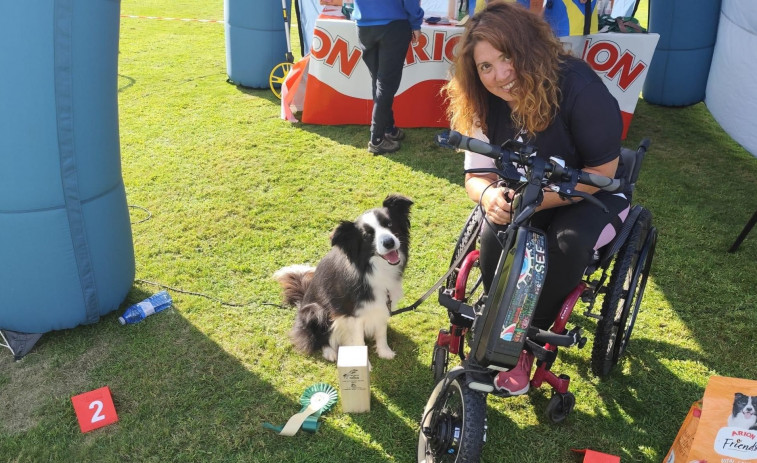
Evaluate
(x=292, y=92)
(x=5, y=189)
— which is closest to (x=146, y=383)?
(x=5, y=189)

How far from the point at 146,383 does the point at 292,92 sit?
3.49 meters

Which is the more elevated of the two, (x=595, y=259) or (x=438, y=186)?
(x=595, y=259)

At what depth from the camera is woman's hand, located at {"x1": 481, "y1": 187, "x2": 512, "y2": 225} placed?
181 cm

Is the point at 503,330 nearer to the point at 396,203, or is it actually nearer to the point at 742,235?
the point at 396,203

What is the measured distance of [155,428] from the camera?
2.16 metres

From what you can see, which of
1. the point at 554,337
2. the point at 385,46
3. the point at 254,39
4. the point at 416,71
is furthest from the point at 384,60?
the point at 554,337

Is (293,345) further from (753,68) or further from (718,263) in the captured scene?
(753,68)

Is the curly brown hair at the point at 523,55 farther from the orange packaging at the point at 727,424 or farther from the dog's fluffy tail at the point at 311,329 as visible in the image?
the dog's fluffy tail at the point at 311,329

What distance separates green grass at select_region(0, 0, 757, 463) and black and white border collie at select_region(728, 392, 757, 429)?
49cm

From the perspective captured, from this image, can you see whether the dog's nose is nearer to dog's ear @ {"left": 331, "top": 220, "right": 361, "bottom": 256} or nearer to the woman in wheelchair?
dog's ear @ {"left": 331, "top": 220, "right": 361, "bottom": 256}

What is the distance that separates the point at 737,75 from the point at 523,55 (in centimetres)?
380

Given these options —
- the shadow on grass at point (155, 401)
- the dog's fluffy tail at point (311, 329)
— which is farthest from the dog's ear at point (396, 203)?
the shadow on grass at point (155, 401)

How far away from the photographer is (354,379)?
2.11 metres

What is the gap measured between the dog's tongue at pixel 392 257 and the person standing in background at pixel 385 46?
2.52m
